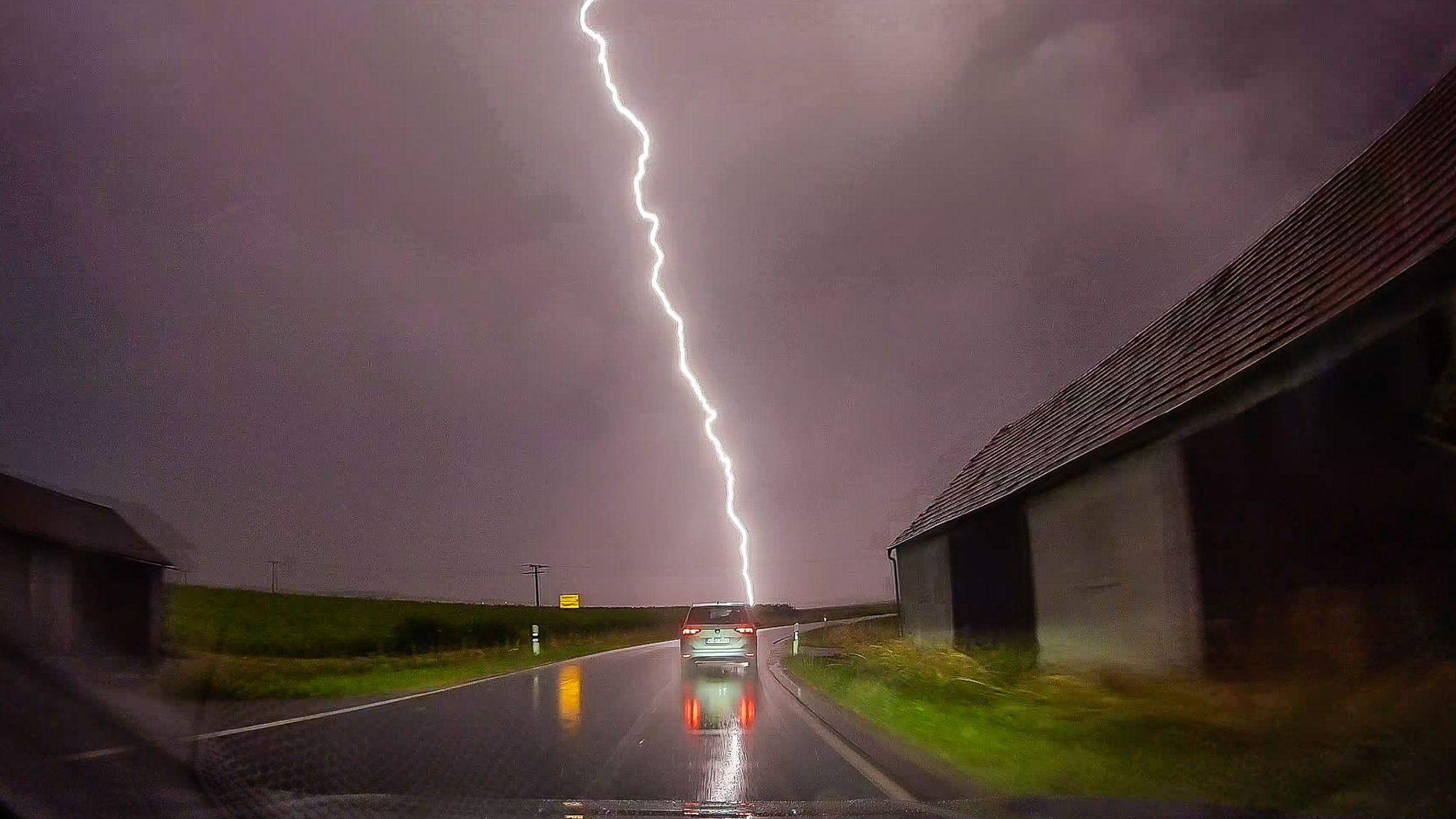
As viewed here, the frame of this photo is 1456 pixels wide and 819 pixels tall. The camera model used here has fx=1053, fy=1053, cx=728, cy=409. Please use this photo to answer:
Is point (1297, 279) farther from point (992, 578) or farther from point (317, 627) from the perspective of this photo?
point (317, 627)

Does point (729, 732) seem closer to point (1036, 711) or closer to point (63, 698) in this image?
point (1036, 711)

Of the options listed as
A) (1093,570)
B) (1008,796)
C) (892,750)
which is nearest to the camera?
(1008,796)

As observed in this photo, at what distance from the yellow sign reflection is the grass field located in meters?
2.56

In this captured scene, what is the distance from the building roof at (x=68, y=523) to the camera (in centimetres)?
1806

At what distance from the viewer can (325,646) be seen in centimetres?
3491

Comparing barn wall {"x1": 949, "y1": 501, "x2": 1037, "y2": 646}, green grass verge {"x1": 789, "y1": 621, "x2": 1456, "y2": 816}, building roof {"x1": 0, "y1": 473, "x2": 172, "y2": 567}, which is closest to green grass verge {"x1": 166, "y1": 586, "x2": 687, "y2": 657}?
building roof {"x1": 0, "y1": 473, "x2": 172, "y2": 567}

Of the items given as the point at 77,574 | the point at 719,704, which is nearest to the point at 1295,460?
the point at 719,704

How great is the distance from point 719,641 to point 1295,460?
13.9 meters

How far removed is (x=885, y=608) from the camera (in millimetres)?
101125

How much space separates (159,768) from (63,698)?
2.66ft

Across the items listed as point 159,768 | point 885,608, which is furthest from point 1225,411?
point 885,608

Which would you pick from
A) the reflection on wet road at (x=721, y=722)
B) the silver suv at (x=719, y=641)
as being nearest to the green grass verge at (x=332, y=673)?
the silver suv at (x=719, y=641)

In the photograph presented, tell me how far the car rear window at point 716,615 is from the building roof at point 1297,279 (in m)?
7.13

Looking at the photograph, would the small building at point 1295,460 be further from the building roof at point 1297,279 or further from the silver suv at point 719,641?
the silver suv at point 719,641
